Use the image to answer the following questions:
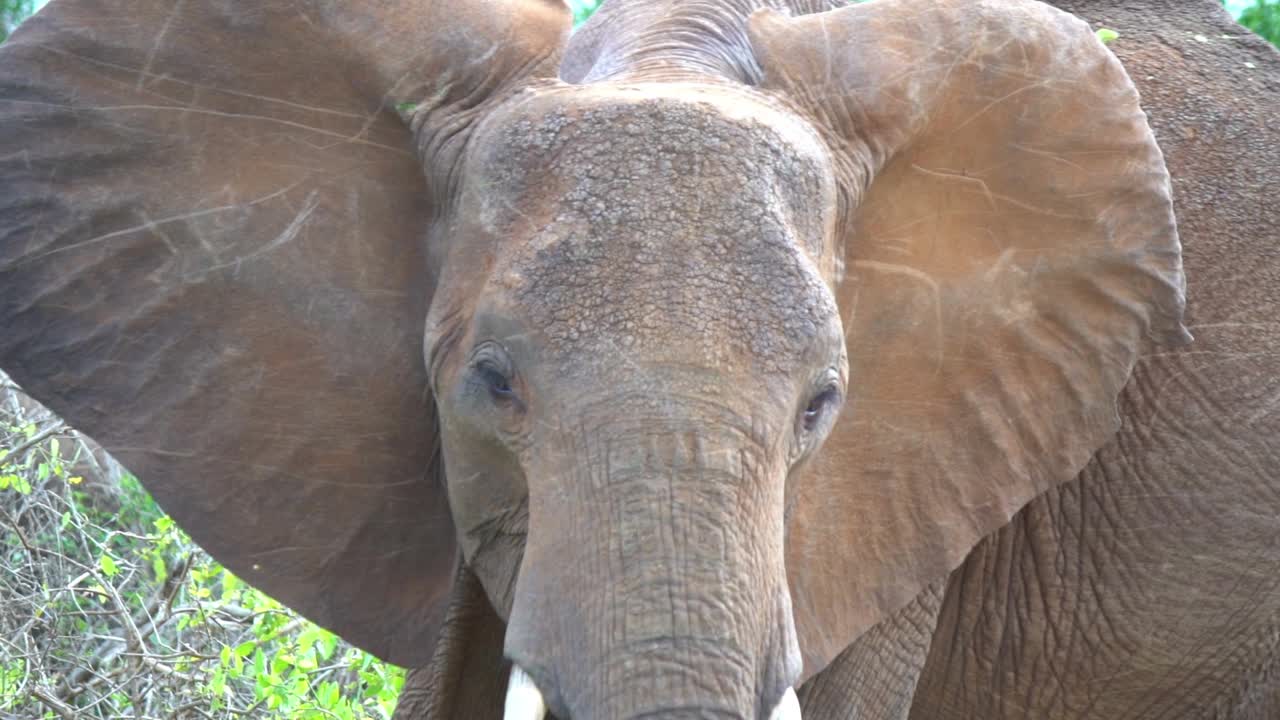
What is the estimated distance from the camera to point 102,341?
9.89 ft

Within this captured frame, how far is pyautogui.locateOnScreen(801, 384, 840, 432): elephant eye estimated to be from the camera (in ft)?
8.90

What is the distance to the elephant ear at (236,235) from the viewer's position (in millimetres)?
2938

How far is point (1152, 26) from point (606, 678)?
93.2 inches

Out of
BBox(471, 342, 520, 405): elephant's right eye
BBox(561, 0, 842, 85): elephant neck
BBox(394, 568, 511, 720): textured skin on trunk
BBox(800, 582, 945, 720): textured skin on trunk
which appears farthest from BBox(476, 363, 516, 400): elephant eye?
BBox(800, 582, 945, 720): textured skin on trunk

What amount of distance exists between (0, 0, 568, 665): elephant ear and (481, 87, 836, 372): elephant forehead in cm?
28

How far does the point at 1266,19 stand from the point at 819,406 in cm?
528

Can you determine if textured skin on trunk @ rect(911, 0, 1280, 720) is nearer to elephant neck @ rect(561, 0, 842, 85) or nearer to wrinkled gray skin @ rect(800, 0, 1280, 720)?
wrinkled gray skin @ rect(800, 0, 1280, 720)

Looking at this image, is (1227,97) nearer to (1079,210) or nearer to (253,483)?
(1079,210)

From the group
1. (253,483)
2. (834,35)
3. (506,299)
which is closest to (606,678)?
(506,299)

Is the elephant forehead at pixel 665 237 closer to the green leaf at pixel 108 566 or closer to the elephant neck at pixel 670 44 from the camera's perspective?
the elephant neck at pixel 670 44

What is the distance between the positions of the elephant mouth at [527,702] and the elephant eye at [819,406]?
37cm

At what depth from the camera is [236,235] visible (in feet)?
9.83

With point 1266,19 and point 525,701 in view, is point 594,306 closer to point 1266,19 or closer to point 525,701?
point 525,701

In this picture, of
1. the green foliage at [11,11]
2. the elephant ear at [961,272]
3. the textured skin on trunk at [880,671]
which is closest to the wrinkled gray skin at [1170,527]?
the textured skin on trunk at [880,671]
